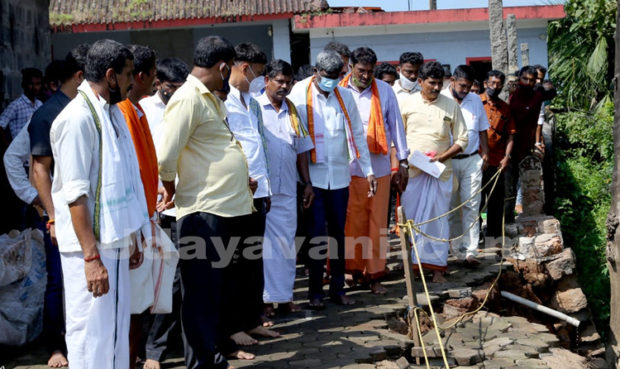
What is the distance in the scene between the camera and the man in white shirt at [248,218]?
18.8 ft

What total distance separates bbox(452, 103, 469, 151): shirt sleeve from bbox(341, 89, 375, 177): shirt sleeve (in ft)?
4.14

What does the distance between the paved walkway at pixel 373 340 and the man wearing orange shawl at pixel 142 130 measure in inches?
52.5

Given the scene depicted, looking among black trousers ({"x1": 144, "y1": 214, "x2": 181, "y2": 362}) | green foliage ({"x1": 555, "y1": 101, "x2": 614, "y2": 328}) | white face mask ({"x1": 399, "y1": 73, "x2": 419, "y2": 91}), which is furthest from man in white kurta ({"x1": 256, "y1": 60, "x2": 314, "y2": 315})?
green foliage ({"x1": 555, "y1": 101, "x2": 614, "y2": 328})

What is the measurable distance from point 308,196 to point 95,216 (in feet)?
10.0

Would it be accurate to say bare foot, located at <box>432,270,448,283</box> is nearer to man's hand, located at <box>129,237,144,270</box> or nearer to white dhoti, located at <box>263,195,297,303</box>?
white dhoti, located at <box>263,195,297,303</box>

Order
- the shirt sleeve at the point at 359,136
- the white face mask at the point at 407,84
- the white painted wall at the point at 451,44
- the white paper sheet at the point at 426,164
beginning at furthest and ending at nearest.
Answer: the white painted wall at the point at 451,44, the white face mask at the point at 407,84, the white paper sheet at the point at 426,164, the shirt sleeve at the point at 359,136

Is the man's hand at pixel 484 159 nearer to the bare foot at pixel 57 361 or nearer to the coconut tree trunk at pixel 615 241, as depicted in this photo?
the coconut tree trunk at pixel 615 241

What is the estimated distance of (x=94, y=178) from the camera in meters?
4.02

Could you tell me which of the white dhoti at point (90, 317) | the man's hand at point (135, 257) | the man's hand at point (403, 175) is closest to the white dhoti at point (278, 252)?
the man's hand at point (403, 175)

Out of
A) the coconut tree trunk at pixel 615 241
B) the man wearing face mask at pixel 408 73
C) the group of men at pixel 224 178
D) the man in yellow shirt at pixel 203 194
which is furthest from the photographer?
the man wearing face mask at pixel 408 73

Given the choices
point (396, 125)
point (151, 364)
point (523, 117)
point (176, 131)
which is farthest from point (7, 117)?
point (523, 117)

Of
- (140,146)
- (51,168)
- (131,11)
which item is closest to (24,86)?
(51,168)

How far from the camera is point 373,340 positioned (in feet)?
20.5

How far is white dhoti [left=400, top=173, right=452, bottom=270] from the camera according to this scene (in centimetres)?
820
